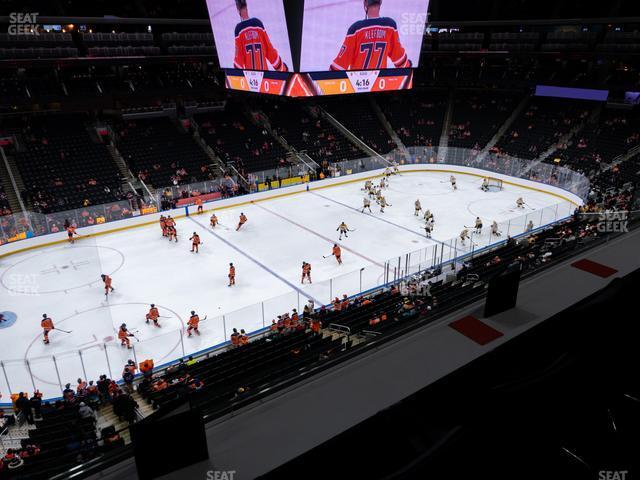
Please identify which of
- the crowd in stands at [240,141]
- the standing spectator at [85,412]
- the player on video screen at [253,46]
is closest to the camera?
the standing spectator at [85,412]

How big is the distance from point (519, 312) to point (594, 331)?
25.3 inches

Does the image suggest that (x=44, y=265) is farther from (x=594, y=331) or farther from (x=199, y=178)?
(x=594, y=331)

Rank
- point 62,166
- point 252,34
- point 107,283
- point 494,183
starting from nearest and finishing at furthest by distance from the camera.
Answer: point 107,283 < point 252,34 < point 62,166 < point 494,183

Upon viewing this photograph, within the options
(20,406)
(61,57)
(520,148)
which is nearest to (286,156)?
(61,57)

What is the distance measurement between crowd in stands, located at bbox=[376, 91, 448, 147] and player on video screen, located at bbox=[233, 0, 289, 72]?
19.7m

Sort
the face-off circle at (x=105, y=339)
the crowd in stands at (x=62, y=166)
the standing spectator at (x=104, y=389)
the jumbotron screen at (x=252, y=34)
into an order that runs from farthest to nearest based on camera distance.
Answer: the crowd in stands at (x=62, y=166), the jumbotron screen at (x=252, y=34), the face-off circle at (x=105, y=339), the standing spectator at (x=104, y=389)

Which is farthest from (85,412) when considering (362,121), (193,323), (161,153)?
(362,121)

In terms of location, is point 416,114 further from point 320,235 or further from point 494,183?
point 320,235

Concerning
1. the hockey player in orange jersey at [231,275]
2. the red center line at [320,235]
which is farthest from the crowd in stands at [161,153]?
the hockey player in orange jersey at [231,275]

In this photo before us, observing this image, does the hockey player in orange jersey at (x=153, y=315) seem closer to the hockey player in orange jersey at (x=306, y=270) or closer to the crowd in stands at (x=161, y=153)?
the hockey player in orange jersey at (x=306, y=270)

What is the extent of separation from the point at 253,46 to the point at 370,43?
20.6ft

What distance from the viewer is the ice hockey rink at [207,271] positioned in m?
13.4

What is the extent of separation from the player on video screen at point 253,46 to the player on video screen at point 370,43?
3.10 meters

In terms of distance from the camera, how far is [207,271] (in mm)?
19141
